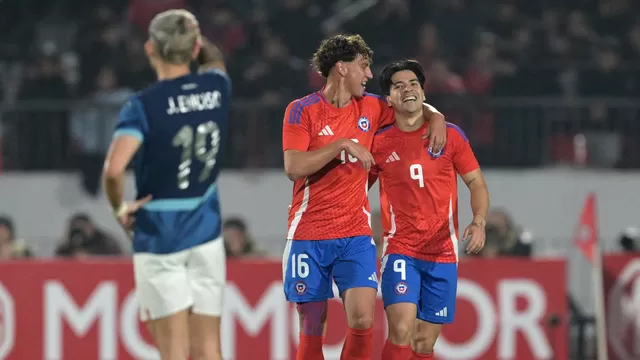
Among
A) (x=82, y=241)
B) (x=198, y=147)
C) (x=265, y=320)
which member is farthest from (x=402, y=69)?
(x=82, y=241)

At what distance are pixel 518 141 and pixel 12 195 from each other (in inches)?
238

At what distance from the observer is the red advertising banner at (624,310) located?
39.5 feet

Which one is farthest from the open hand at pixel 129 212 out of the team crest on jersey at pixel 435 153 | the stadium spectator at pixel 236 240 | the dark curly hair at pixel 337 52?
the stadium spectator at pixel 236 240

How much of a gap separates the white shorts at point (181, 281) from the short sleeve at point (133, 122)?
74 cm

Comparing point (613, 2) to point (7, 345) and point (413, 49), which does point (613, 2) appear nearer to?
point (413, 49)

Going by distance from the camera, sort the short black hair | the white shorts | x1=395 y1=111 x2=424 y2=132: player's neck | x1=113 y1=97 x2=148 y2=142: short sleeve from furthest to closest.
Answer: x1=395 y1=111 x2=424 y2=132: player's neck, the short black hair, the white shorts, x1=113 y1=97 x2=148 y2=142: short sleeve

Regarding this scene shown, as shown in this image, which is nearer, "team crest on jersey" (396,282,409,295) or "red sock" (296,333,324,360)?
"red sock" (296,333,324,360)

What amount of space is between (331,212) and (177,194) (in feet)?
4.12

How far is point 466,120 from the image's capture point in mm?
14680

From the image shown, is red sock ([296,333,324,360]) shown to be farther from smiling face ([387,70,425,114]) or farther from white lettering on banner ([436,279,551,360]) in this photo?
white lettering on banner ([436,279,551,360])

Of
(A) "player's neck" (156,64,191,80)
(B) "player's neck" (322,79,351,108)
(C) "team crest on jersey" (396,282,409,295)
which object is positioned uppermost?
(A) "player's neck" (156,64,191,80)

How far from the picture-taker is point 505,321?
461 inches

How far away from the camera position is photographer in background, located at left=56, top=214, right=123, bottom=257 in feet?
42.9

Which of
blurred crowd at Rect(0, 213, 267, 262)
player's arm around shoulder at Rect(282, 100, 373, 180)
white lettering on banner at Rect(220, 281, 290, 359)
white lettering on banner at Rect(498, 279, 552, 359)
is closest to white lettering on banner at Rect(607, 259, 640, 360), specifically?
white lettering on banner at Rect(498, 279, 552, 359)
